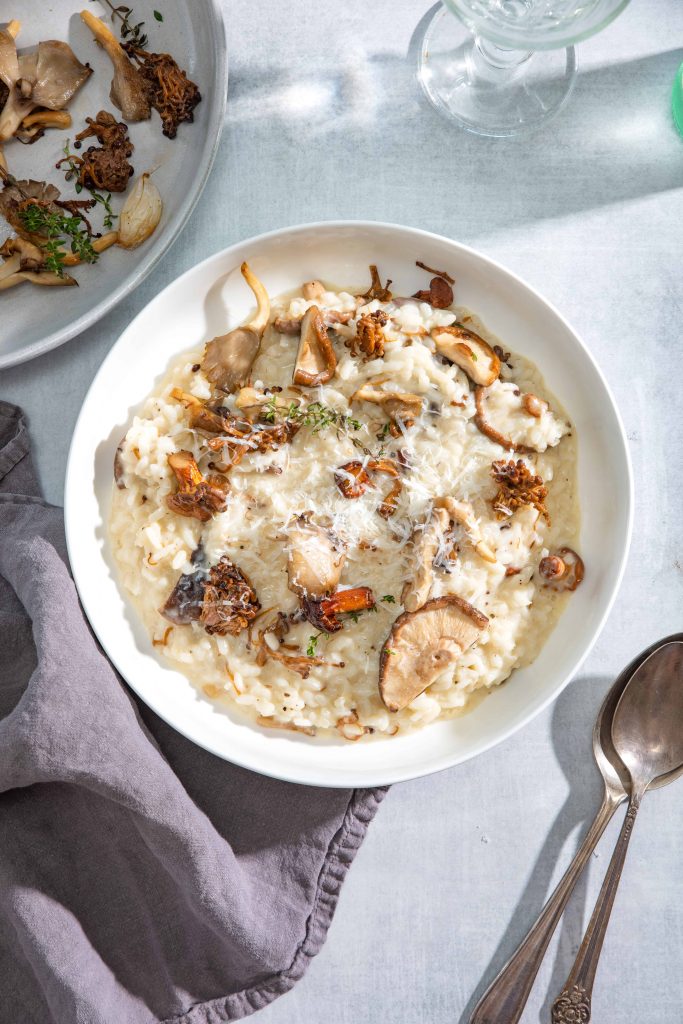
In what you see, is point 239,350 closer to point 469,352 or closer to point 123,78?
point 469,352

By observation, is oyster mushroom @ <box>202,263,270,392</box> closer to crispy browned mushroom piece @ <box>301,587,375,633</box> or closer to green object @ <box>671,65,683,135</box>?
crispy browned mushroom piece @ <box>301,587,375,633</box>

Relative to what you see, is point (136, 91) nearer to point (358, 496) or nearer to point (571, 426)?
point (358, 496)

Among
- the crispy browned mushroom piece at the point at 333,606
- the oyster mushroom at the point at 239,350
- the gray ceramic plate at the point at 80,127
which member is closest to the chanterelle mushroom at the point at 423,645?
the crispy browned mushroom piece at the point at 333,606

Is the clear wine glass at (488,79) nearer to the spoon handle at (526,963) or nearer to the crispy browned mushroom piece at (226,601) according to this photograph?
the crispy browned mushroom piece at (226,601)

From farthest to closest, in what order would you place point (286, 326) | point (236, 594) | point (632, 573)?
point (632, 573), point (286, 326), point (236, 594)

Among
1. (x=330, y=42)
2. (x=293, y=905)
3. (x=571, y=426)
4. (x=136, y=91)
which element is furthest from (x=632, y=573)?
(x=136, y=91)

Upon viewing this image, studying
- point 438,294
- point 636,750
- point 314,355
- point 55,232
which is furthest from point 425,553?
point 55,232
